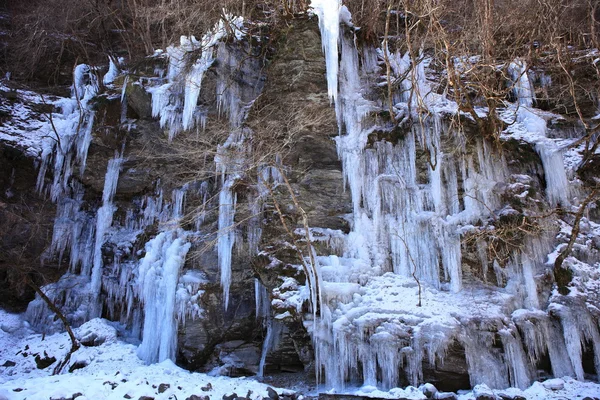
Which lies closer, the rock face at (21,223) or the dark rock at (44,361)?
the dark rock at (44,361)

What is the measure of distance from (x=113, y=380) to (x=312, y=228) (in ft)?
17.1

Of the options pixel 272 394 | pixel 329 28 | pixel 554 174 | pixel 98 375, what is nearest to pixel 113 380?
pixel 98 375

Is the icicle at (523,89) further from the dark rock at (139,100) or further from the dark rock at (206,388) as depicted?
the dark rock at (139,100)

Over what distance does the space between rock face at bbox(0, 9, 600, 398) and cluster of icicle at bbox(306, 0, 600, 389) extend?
0.13ft

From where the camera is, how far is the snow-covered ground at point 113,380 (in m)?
7.19

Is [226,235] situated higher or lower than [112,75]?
lower

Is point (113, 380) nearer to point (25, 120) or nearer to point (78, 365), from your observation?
point (78, 365)

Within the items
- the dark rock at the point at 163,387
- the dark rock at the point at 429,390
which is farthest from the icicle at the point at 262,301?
the dark rock at the point at 429,390

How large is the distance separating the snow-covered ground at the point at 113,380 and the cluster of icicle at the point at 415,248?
47 centimetres

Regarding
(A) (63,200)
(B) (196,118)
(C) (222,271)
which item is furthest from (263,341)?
(A) (63,200)

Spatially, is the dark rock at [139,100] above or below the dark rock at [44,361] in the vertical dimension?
above

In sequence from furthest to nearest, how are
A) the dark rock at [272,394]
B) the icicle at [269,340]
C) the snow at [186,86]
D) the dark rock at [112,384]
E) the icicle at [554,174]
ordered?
the snow at [186,86] < the icicle at [269,340] < the icicle at [554,174] < the dark rock at [272,394] < the dark rock at [112,384]

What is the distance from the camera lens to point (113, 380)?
7875 mm

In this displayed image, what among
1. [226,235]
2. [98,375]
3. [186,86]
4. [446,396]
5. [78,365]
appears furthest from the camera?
[186,86]
